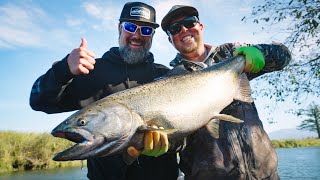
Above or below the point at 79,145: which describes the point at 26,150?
below

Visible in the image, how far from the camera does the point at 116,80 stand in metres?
4.41

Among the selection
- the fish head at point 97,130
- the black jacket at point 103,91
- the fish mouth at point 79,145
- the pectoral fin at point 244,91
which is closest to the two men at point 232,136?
the pectoral fin at point 244,91

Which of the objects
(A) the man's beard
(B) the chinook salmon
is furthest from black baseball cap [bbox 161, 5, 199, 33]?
(B) the chinook salmon

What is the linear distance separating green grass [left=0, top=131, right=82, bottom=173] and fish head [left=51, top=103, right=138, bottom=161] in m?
26.1

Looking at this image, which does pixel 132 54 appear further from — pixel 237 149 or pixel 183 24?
pixel 237 149

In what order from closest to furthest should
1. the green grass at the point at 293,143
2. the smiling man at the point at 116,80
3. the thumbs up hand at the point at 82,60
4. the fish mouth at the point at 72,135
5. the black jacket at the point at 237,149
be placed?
the fish mouth at the point at 72,135 < the thumbs up hand at the point at 82,60 < the smiling man at the point at 116,80 < the black jacket at the point at 237,149 < the green grass at the point at 293,143

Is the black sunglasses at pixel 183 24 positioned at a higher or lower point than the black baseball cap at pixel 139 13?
lower

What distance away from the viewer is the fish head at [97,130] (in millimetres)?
2777

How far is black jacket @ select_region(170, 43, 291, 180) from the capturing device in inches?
145

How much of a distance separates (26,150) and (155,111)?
27104 millimetres

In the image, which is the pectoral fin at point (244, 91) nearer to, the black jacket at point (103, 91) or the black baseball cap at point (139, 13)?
the black jacket at point (103, 91)

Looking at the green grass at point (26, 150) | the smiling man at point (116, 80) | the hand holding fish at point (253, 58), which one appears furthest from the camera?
the green grass at point (26, 150)

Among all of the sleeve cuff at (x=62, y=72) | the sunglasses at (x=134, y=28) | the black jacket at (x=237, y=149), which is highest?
the sunglasses at (x=134, y=28)

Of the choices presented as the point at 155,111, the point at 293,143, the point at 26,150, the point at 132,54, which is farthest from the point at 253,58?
the point at 293,143
